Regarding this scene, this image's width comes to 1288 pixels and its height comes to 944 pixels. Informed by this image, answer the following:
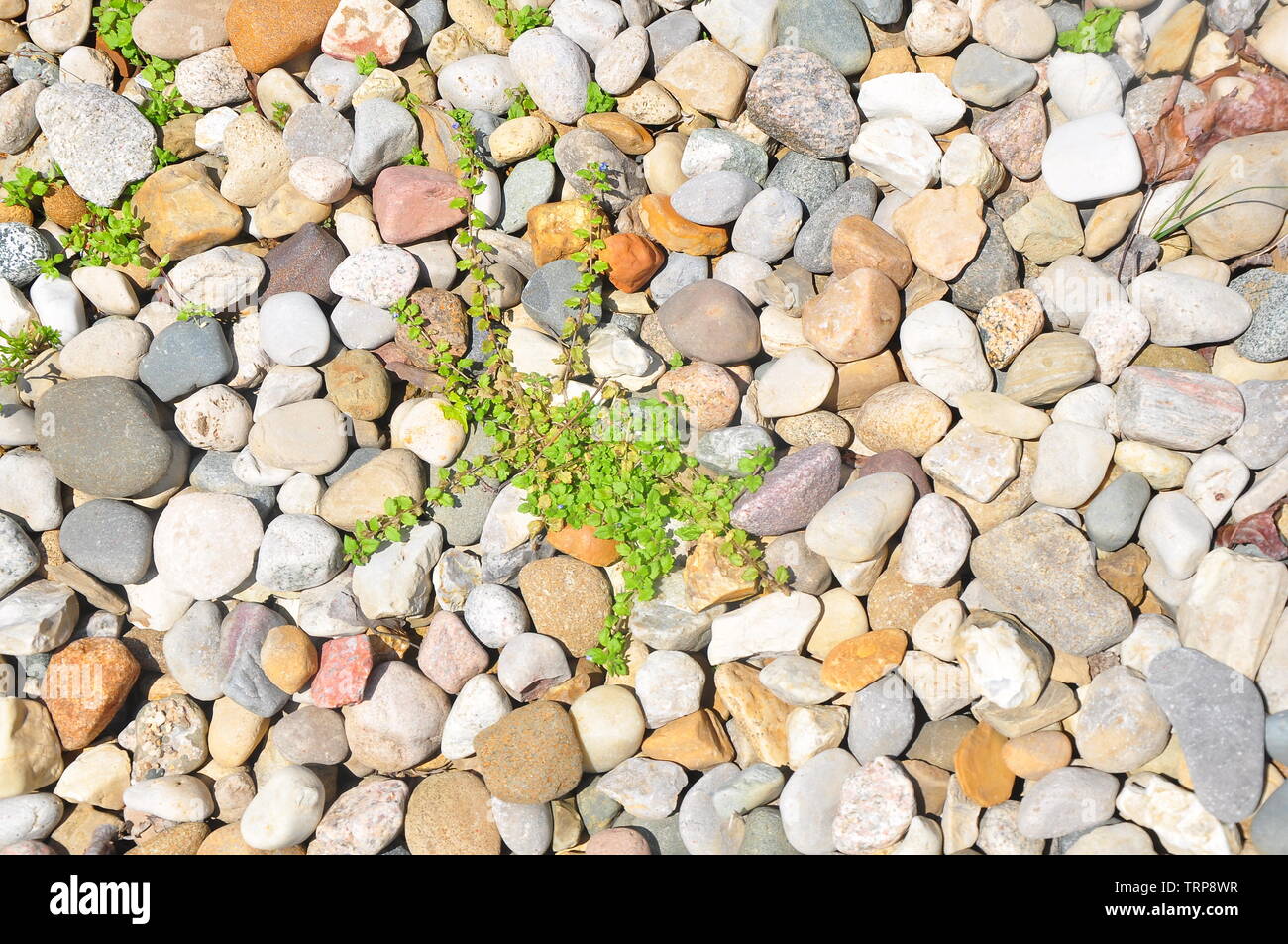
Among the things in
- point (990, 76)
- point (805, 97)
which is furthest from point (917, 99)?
point (805, 97)

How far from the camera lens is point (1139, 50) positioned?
117 inches

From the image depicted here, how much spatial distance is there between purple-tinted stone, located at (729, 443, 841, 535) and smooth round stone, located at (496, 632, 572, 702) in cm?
75

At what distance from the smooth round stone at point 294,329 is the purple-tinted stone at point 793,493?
5.35 ft

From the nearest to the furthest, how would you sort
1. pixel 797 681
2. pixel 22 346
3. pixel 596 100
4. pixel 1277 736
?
pixel 1277 736
pixel 797 681
pixel 22 346
pixel 596 100

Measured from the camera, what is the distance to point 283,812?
2.72 metres

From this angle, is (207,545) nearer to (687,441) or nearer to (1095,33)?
(687,441)

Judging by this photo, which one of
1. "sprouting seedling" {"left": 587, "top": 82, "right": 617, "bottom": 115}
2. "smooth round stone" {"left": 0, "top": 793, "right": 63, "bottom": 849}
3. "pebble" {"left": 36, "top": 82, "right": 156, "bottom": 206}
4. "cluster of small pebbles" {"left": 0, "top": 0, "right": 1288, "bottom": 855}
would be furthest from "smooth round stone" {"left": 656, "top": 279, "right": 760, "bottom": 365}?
"smooth round stone" {"left": 0, "top": 793, "right": 63, "bottom": 849}

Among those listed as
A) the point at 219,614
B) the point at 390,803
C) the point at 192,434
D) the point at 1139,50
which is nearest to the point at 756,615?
the point at 390,803

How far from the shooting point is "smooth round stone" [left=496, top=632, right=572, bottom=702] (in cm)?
281

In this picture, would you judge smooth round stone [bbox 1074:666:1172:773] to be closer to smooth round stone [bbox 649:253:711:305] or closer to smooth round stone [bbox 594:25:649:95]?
smooth round stone [bbox 649:253:711:305]

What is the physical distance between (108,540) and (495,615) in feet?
4.70
